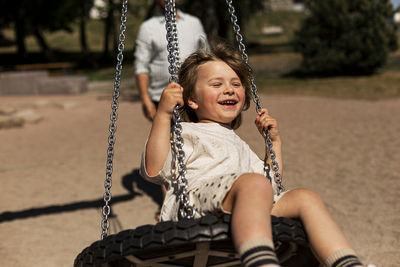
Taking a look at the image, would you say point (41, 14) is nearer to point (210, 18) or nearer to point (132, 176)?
point (210, 18)

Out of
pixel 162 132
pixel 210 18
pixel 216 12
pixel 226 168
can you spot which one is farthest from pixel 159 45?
pixel 216 12

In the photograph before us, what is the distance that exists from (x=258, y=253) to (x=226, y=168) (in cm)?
66

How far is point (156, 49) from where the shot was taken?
404 cm

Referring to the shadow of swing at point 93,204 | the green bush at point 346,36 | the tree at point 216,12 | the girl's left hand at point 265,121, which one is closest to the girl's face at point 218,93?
the girl's left hand at point 265,121

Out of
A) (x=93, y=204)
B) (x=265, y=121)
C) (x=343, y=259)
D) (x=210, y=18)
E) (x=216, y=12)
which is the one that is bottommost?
(x=93, y=204)

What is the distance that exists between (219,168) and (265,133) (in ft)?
1.48

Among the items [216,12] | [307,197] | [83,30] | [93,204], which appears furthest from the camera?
[83,30]

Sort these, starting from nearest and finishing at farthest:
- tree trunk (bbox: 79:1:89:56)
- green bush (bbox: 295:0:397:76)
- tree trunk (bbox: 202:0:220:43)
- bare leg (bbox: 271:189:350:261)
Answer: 1. bare leg (bbox: 271:189:350:261)
2. tree trunk (bbox: 202:0:220:43)
3. green bush (bbox: 295:0:397:76)
4. tree trunk (bbox: 79:1:89:56)

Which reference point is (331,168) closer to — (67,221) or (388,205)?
(388,205)

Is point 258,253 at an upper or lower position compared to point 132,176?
upper

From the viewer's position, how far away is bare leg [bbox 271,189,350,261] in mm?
1934

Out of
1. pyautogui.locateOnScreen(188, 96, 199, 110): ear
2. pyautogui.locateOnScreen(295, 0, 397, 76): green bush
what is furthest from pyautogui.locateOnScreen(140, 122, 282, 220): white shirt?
pyautogui.locateOnScreen(295, 0, 397, 76): green bush

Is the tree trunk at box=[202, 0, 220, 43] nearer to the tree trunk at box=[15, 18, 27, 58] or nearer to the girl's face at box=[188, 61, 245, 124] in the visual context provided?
the girl's face at box=[188, 61, 245, 124]

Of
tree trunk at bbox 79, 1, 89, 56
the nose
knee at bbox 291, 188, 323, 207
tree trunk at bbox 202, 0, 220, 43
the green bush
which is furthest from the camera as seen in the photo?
tree trunk at bbox 79, 1, 89, 56
